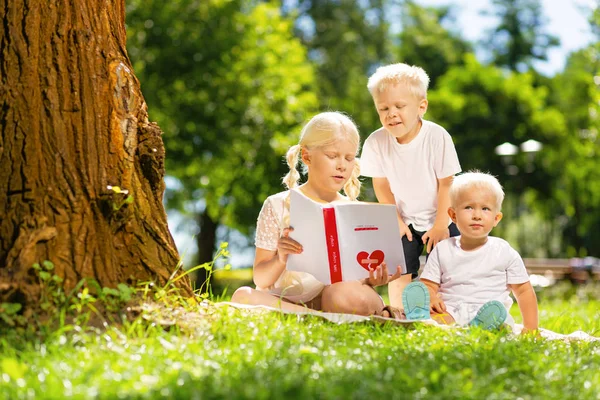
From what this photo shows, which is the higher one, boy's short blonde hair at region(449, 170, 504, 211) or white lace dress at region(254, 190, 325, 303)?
boy's short blonde hair at region(449, 170, 504, 211)

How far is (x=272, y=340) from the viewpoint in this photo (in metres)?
4.09

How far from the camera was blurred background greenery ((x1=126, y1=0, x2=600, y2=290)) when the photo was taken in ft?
66.9

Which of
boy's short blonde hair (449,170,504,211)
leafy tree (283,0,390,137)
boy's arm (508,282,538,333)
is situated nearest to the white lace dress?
boy's short blonde hair (449,170,504,211)

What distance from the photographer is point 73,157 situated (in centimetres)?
454

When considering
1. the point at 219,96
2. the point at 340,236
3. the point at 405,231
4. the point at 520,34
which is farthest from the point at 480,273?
the point at 520,34

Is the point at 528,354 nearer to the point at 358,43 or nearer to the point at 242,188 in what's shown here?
the point at 242,188

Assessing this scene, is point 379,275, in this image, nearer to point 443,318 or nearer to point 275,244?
point 443,318

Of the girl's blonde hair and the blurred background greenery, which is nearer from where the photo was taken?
the girl's blonde hair

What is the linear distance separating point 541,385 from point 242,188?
60.0 ft

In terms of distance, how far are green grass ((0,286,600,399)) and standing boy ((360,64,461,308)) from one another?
1210mm

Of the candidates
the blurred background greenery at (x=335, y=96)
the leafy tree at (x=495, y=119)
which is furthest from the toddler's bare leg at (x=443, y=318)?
the leafy tree at (x=495, y=119)

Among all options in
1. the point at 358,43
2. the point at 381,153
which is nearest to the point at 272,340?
the point at 381,153

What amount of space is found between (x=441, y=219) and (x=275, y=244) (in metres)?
1.24

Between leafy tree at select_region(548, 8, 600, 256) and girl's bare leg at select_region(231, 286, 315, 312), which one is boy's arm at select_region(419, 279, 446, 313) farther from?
leafy tree at select_region(548, 8, 600, 256)
